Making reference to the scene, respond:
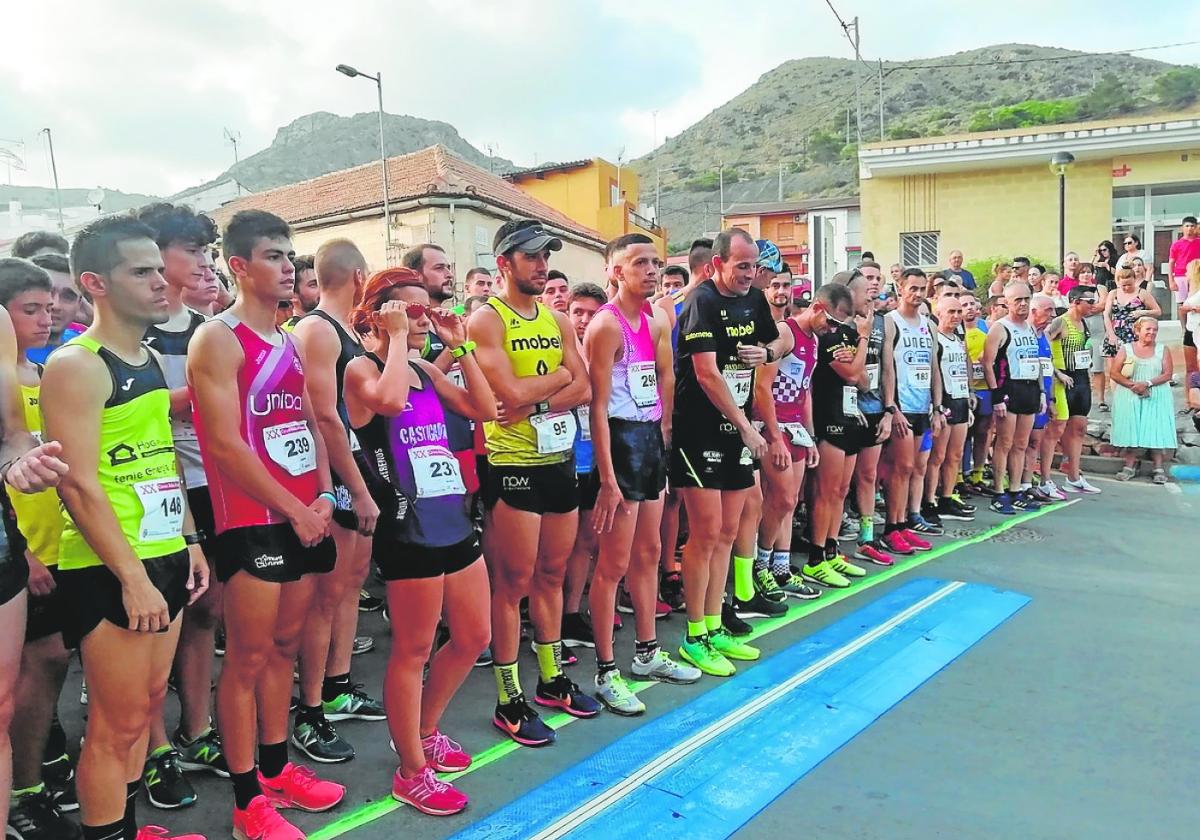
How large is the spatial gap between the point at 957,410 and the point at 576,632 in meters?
4.47

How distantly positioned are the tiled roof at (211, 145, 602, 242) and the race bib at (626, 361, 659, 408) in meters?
20.8

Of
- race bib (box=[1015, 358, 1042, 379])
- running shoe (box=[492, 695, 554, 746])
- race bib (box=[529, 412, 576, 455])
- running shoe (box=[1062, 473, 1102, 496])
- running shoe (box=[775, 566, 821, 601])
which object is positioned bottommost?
running shoe (box=[1062, 473, 1102, 496])

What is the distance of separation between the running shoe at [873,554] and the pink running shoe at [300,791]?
4.47 meters

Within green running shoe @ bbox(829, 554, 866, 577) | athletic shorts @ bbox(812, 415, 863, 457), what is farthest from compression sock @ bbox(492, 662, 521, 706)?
athletic shorts @ bbox(812, 415, 863, 457)

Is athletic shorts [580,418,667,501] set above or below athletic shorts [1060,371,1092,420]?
above

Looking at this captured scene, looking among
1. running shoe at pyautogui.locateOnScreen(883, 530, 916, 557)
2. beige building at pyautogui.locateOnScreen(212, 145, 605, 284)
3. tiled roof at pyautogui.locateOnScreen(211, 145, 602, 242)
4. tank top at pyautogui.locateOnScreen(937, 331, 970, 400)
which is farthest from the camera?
tiled roof at pyautogui.locateOnScreen(211, 145, 602, 242)

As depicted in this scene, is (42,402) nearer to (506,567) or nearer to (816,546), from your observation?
(506,567)

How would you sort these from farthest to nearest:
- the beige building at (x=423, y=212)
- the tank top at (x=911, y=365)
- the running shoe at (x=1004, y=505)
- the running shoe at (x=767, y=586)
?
the beige building at (x=423, y=212), the running shoe at (x=1004, y=505), the tank top at (x=911, y=365), the running shoe at (x=767, y=586)

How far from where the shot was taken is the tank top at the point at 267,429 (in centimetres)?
263

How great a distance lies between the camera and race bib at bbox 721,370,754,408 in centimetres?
447

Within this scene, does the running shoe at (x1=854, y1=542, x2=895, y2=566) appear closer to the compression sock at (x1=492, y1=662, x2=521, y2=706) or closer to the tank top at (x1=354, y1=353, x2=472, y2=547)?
the compression sock at (x1=492, y1=662, x2=521, y2=706)

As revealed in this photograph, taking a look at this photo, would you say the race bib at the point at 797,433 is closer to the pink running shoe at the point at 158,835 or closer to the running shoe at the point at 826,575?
the running shoe at the point at 826,575

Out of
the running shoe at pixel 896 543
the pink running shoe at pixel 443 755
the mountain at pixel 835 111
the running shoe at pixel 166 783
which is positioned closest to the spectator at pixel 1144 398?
the running shoe at pixel 896 543

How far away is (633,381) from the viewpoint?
13.2ft
